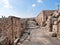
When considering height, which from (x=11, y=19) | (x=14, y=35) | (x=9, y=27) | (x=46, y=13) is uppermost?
(x=46, y=13)

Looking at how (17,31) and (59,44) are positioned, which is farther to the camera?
(17,31)

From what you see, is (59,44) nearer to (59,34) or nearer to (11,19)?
(59,34)

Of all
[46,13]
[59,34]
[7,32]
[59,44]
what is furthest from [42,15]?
[59,44]

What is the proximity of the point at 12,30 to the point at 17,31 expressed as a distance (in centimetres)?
118

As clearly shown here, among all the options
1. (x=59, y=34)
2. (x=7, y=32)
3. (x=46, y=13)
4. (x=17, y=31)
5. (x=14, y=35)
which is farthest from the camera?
(x=46, y=13)

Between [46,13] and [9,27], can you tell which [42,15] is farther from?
[9,27]

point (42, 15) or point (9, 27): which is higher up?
point (42, 15)

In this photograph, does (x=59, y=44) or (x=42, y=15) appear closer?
(x=59, y=44)

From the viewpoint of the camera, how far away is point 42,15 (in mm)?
26953

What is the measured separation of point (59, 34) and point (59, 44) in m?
2.26

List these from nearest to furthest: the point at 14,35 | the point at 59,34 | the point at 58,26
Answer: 1. the point at 59,34
2. the point at 58,26
3. the point at 14,35

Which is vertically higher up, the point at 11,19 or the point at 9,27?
the point at 11,19

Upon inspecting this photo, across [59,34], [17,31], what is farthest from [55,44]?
[17,31]

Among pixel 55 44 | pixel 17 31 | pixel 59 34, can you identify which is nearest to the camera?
pixel 55 44
